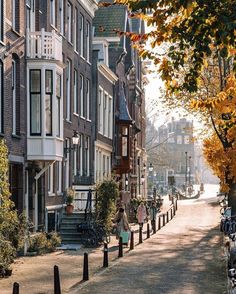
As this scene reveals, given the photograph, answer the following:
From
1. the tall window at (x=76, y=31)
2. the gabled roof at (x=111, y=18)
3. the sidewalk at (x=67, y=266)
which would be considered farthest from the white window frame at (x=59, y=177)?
the gabled roof at (x=111, y=18)

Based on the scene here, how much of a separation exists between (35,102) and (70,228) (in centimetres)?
647

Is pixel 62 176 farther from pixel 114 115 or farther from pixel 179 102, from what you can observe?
pixel 114 115

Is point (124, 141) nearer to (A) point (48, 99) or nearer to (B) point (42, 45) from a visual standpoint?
(A) point (48, 99)

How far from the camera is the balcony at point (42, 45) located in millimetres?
26359

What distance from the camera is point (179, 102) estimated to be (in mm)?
42219

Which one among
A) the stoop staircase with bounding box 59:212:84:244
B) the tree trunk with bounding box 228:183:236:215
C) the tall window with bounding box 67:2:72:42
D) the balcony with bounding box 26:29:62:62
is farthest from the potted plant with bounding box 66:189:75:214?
the balcony with bounding box 26:29:62:62

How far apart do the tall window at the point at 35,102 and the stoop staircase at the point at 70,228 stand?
210 inches

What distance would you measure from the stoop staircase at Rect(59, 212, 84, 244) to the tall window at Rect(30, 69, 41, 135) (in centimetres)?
534

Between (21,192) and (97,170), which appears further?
(97,170)

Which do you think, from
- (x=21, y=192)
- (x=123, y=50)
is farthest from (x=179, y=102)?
(x=21, y=192)

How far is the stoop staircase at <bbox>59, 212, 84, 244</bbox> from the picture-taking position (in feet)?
97.0

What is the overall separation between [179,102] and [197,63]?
30.8 metres

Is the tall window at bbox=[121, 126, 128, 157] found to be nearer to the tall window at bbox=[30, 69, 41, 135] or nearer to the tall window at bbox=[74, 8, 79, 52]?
the tall window at bbox=[74, 8, 79, 52]

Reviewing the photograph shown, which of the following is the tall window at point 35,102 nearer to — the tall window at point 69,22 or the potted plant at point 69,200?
the potted plant at point 69,200
